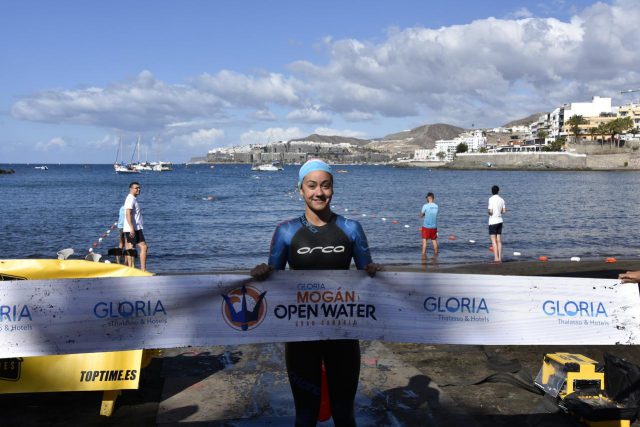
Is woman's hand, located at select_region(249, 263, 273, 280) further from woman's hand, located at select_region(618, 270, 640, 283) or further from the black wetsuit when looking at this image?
woman's hand, located at select_region(618, 270, 640, 283)

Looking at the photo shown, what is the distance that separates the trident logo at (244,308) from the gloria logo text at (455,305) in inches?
54.0

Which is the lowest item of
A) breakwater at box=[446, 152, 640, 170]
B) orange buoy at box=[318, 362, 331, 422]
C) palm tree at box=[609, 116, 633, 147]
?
orange buoy at box=[318, 362, 331, 422]

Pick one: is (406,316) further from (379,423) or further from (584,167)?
(584,167)

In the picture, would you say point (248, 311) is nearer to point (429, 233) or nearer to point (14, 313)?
point (14, 313)

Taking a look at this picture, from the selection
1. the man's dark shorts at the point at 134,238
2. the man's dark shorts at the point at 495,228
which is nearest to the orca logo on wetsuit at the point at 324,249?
the man's dark shorts at the point at 134,238

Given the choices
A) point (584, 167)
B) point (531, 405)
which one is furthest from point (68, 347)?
point (584, 167)

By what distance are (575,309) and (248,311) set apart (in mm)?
2773

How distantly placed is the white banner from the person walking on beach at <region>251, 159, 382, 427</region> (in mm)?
151

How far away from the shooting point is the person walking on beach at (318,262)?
159 inches

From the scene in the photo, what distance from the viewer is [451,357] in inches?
294

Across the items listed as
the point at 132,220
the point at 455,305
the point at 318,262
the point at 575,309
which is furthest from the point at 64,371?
the point at 132,220

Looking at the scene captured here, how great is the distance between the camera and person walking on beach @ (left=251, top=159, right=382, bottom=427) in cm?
405

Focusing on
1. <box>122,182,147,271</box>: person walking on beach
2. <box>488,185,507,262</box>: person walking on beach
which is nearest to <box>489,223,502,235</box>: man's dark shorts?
Result: <box>488,185,507,262</box>: person walking on beach

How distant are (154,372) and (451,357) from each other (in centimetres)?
373
